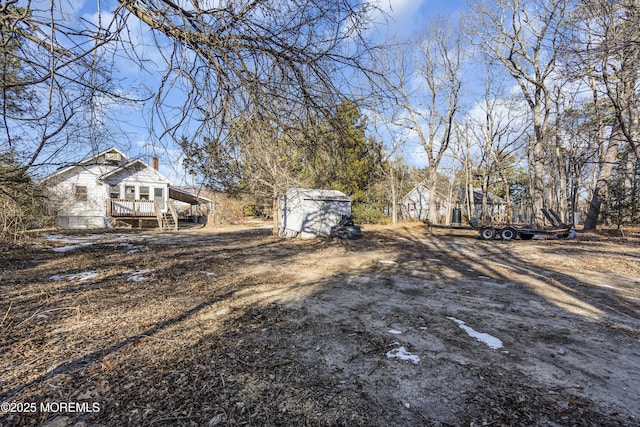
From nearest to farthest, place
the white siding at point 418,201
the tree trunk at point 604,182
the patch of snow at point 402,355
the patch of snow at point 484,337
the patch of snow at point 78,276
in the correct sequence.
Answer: the patch of snow at point 402,355
the patch of snow at point 484,337
the patch of snow at point 78,276
the tree trunk at point 604,182
the white siding at point 418,201

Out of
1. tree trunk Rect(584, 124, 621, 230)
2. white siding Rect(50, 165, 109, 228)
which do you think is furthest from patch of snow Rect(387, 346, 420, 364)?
white siding Rect(50, 165, 109, 228)

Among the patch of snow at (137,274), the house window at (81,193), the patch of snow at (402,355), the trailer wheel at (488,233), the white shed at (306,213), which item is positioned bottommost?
the patch of snow at (402,355)

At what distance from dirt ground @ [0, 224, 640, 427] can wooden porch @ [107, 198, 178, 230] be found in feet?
43.8

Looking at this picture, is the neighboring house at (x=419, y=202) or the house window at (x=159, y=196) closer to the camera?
the house window at (x=159, y=196)

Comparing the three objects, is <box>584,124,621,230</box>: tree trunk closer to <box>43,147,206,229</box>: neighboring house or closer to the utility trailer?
the utility trailer

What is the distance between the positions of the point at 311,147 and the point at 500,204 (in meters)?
43.8

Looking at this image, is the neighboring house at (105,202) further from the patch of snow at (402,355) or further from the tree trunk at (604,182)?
the tree trunk at (604,182)

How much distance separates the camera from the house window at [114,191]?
1926 centimetres

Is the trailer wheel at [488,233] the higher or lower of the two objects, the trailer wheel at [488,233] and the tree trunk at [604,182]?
the lower

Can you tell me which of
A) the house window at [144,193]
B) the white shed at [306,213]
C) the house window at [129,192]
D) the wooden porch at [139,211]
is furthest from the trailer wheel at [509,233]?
the house window at [129,192]

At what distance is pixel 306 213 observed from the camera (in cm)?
1451

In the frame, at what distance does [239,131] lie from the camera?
2482mm

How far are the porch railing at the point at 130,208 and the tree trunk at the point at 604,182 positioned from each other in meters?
25.3

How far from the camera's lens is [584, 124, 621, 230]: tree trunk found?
13.8 meters
